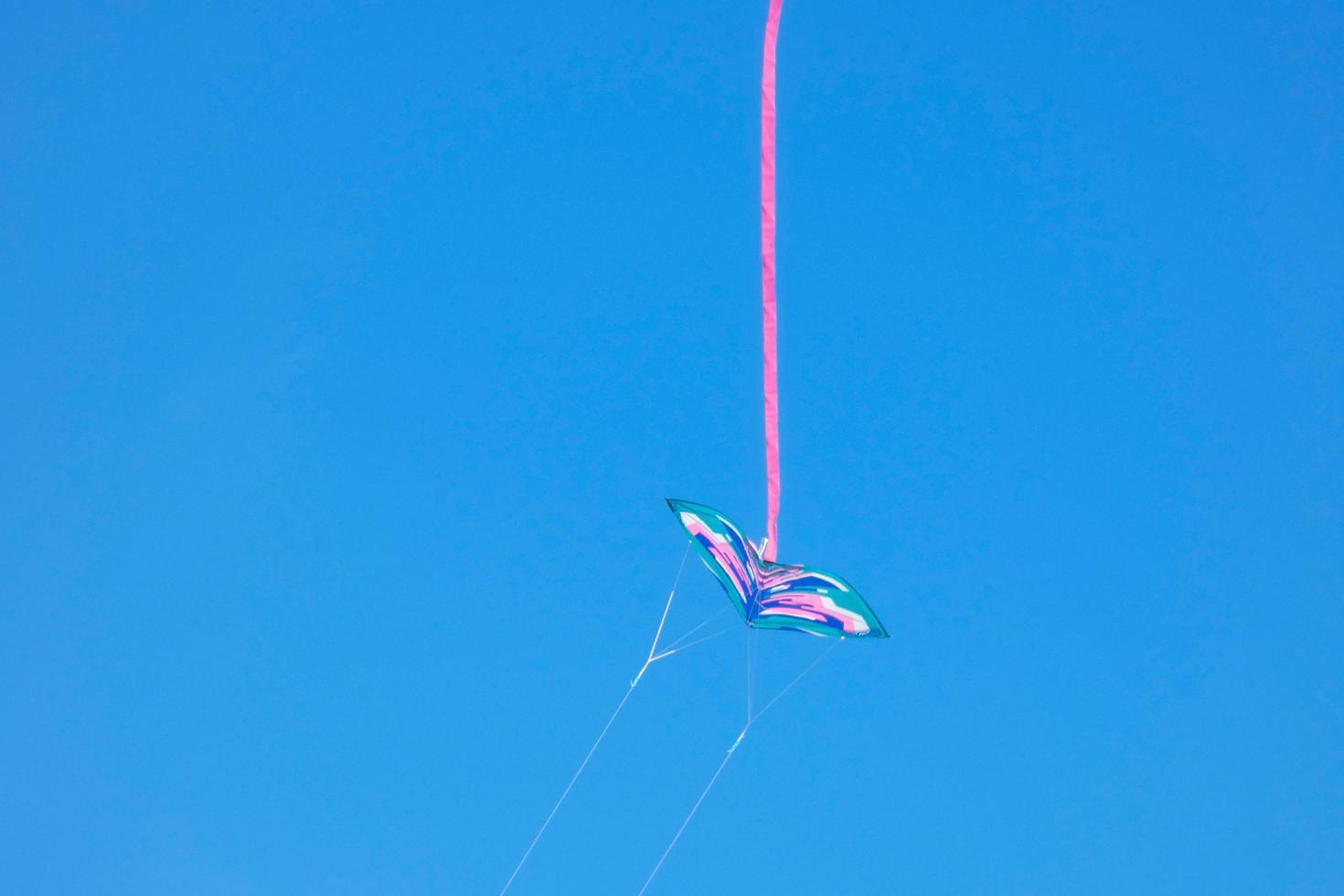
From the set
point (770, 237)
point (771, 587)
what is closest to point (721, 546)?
point (771, 587)

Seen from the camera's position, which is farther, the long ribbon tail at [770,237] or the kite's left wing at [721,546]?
the kite's left wing at [721,546]

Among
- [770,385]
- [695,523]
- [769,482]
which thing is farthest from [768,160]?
[695,523]

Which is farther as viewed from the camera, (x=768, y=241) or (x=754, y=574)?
(x=754, y=574)

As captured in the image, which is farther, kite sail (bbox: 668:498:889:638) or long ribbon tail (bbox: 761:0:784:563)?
kite sail (bbox: 668:498:889:638)

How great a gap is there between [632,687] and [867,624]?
2.38m

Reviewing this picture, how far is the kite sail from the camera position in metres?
6.90

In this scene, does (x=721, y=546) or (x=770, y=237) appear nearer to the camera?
(x=770, y=237)

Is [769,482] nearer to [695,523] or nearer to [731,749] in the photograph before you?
[695,523]

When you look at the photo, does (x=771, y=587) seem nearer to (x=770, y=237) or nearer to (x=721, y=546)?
Result: (x=721, y=546)

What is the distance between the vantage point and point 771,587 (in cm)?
699

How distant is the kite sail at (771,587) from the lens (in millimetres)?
6898

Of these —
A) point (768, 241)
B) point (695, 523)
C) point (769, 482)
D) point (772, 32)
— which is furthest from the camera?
point (695, 523)

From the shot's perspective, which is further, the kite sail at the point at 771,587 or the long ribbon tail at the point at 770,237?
the kite sail at the point at 771,587

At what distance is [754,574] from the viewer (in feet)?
22.8
